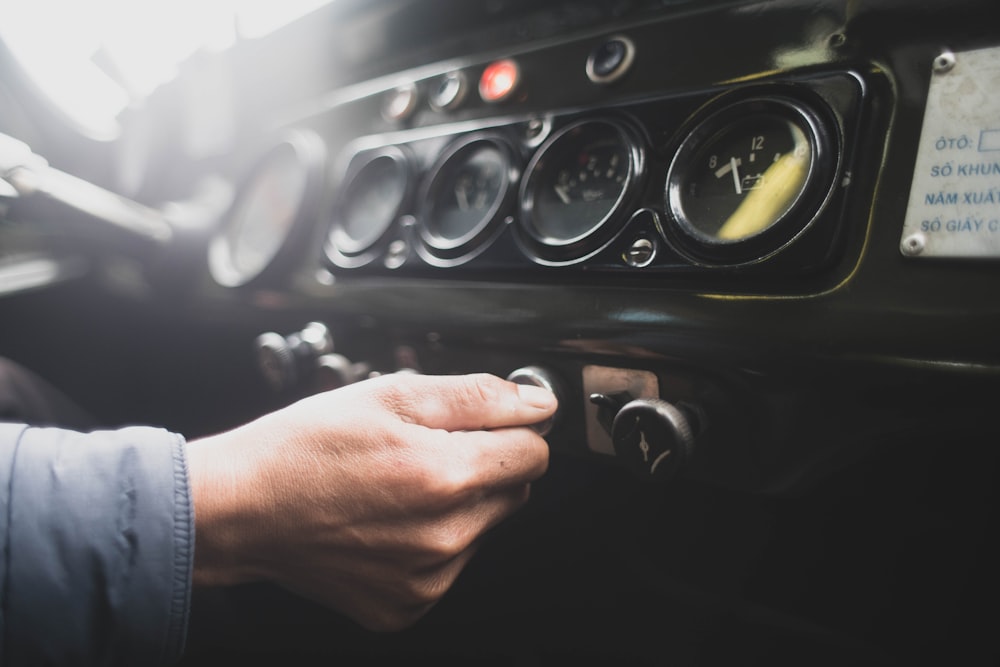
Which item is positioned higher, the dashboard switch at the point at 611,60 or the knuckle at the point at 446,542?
the dashboard switch at the point at 611,60

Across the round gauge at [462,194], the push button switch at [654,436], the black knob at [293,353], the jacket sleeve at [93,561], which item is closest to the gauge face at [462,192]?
the round gauge at [462,194]

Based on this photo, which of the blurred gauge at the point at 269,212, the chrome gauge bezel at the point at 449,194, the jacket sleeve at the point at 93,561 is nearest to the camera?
the jacket sleeve at the point at 93,561

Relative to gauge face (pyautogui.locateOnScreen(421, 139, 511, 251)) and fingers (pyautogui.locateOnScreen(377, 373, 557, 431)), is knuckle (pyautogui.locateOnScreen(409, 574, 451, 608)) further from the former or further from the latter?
gauge face (pyautogui.locateOnScreen(421, 139, 511, 251))

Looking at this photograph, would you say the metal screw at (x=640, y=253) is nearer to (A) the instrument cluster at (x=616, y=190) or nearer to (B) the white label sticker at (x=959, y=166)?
(A) the instrument cluster at (x=616, y=190)

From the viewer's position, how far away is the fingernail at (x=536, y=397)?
2.09 ft

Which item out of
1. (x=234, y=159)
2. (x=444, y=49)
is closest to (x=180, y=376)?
(x=234, y=159)

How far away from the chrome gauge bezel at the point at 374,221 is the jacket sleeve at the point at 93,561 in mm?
539

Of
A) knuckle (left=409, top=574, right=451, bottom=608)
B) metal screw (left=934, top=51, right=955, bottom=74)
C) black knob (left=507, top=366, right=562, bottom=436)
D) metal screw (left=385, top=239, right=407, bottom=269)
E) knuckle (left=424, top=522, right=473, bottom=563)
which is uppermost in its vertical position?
metal screw (left=934, top=51, right=955, bottom=74)

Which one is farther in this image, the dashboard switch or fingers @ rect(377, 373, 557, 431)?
the dashboard switch

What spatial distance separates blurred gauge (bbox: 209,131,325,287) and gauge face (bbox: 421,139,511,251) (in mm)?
324

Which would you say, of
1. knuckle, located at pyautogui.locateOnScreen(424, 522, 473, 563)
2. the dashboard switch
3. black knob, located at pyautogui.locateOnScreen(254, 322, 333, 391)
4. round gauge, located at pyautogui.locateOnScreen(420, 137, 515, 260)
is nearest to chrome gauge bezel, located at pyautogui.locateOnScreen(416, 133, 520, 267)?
round gauge, located at pyautogui.locateOnScreen(420, 137, 515, 260)

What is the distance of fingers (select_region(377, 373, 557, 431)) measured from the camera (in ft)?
1.92

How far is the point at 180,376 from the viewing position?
67.4 inches

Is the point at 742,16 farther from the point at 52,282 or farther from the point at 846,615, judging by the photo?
the point at 52,282
